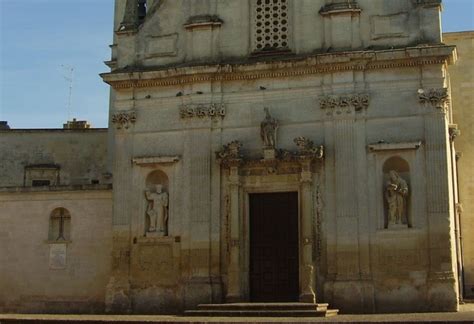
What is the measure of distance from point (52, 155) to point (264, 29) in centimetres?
1669

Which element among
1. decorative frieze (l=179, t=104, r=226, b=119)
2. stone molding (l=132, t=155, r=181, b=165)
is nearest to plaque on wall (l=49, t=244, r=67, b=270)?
stone molding (l=132, t=155, r=181, b=165)

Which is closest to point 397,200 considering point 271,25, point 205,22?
point 271,25

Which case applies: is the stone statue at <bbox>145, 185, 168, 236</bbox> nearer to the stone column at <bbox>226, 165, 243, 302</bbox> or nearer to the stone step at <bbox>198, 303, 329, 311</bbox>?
the stone column at <bbox>226, 165, 243, 302</bbox>

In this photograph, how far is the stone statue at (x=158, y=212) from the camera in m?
23.4

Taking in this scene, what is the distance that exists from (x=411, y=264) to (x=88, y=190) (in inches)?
413

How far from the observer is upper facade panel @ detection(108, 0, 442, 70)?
882 inches

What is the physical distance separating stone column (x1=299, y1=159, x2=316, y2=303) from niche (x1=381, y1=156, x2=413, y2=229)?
2115mm

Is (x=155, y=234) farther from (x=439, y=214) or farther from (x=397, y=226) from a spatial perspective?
(x=439, y=214)

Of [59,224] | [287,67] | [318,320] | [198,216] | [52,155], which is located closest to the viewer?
[318,320]

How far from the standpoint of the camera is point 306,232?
21.9m

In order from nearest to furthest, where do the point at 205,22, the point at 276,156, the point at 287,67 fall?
1. the point at 276,156
2. the point at 287,67
3. the point at 205,22

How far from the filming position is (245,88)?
76.9 ft

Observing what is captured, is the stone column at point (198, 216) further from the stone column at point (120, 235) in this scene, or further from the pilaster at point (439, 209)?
the pilaster at point (439, 209)

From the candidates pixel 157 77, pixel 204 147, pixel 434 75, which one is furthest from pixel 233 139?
pixel 434 75
